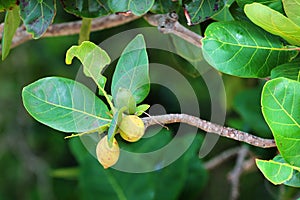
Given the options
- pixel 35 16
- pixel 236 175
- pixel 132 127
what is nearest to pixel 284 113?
pixel 132 127

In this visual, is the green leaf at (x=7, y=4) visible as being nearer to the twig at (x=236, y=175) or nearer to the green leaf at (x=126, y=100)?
the green leaf at (x=126, y=100)

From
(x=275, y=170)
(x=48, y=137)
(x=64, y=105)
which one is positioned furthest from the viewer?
(x=48, y=137)

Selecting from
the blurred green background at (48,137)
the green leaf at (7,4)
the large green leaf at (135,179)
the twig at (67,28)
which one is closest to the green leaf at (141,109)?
the green leaf at (7,4)

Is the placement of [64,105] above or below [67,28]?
above

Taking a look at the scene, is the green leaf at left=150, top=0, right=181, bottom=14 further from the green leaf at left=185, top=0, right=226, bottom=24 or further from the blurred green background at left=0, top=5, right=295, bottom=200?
the blurred green background at left=0, top=5, right=295, bottom=200

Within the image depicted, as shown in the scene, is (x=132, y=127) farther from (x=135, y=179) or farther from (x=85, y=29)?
(x=135, y=179)

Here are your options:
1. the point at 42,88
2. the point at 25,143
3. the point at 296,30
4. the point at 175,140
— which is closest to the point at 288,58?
the point at 296,30
